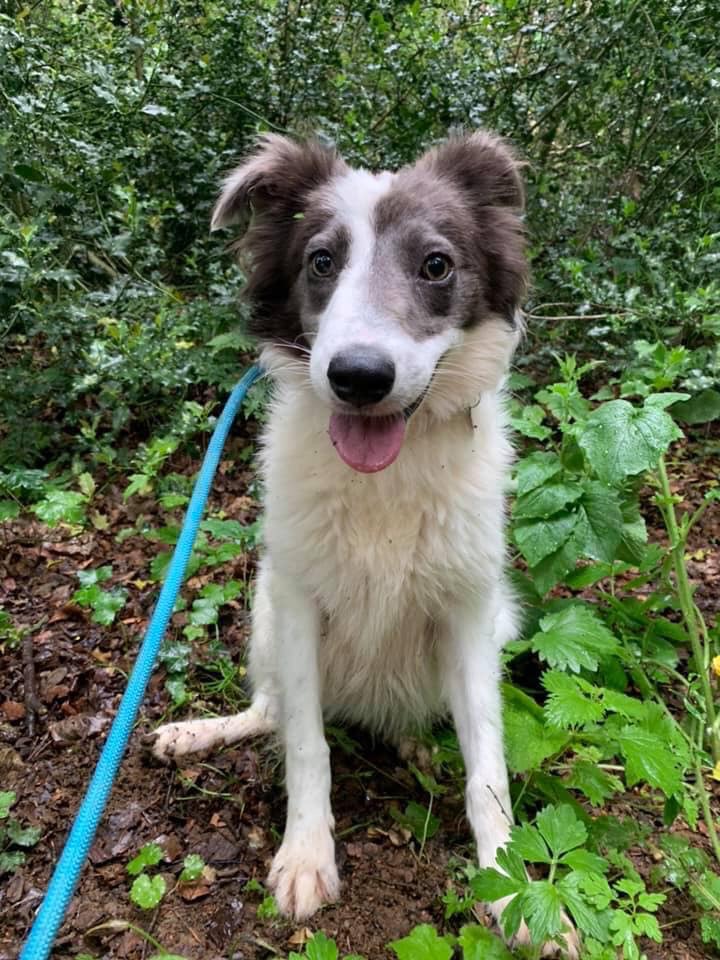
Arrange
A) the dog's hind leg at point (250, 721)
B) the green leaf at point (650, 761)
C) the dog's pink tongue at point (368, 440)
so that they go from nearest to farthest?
1. the green leaf at point (650, 761)
2. the dog's pink tongue at point (368, 440)
3. the dog's hind leg at point (250, 721)

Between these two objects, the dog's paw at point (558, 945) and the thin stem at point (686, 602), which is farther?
the thin stem at point (686, 602)

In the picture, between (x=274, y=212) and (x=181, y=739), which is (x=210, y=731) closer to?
(x=181, y=739)

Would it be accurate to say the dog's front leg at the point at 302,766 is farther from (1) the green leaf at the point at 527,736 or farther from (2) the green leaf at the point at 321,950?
(1) the green leaf at the point at 527,736

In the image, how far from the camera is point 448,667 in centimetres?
251

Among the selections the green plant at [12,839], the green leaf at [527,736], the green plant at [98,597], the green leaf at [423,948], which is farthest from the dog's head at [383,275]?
the green plant at [12,839]

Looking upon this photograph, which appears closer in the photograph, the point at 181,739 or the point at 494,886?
the point at 494,886

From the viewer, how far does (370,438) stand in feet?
6.86

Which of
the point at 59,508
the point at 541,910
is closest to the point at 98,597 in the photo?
the point at 59,508

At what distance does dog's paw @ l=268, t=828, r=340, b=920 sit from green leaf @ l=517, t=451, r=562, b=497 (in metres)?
1.33

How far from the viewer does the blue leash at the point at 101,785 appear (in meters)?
1.44

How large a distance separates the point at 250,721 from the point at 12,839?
0.88m

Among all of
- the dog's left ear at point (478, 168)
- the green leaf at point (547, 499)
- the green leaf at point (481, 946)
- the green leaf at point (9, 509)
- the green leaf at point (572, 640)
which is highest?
the dog's left ear at point (478, 168)

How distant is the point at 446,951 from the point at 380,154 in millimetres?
4539

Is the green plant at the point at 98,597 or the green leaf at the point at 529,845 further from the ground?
the green leaf at the point at 529,845
